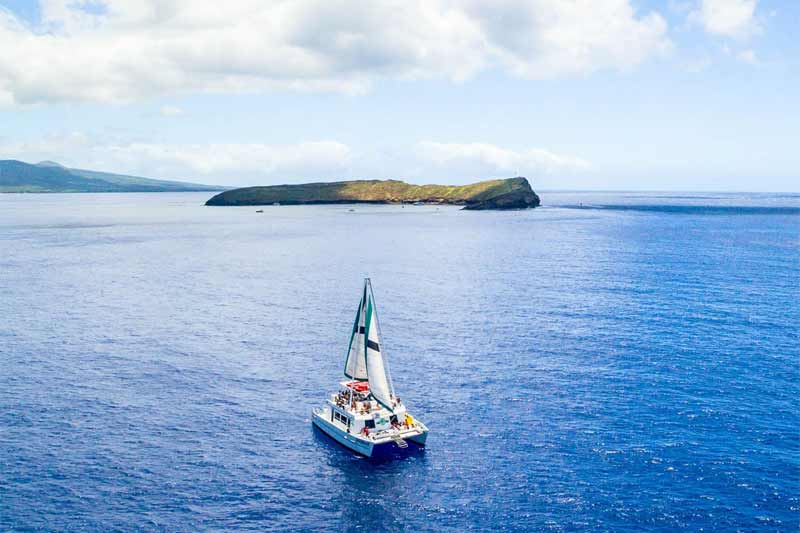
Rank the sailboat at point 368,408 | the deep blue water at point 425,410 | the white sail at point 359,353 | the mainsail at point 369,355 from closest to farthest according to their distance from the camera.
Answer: the deep blue water at point 425,410
the sailboat at point 368,408
the mainsail at point 369,355
the white sail at point 359,353

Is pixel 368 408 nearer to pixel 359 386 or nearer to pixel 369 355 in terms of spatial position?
pixel 359 386

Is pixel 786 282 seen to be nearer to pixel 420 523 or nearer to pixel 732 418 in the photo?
pixel 732 418

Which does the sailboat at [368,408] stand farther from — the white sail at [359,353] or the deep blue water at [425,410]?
the deep blue water at [425,410]

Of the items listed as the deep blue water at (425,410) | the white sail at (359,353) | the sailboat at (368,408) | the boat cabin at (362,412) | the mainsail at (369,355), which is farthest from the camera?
the white sail at (359,353)

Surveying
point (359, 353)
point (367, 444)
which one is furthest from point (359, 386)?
point (367, 444)

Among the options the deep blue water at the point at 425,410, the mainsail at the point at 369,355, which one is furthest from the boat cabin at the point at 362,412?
the deep blue water at the point at 425,410

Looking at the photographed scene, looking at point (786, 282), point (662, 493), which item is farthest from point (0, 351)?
point (786, 282)

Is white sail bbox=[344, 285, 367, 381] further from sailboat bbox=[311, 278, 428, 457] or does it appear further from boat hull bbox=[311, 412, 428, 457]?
boat hull bbox=[311, 412, 428, 457]
